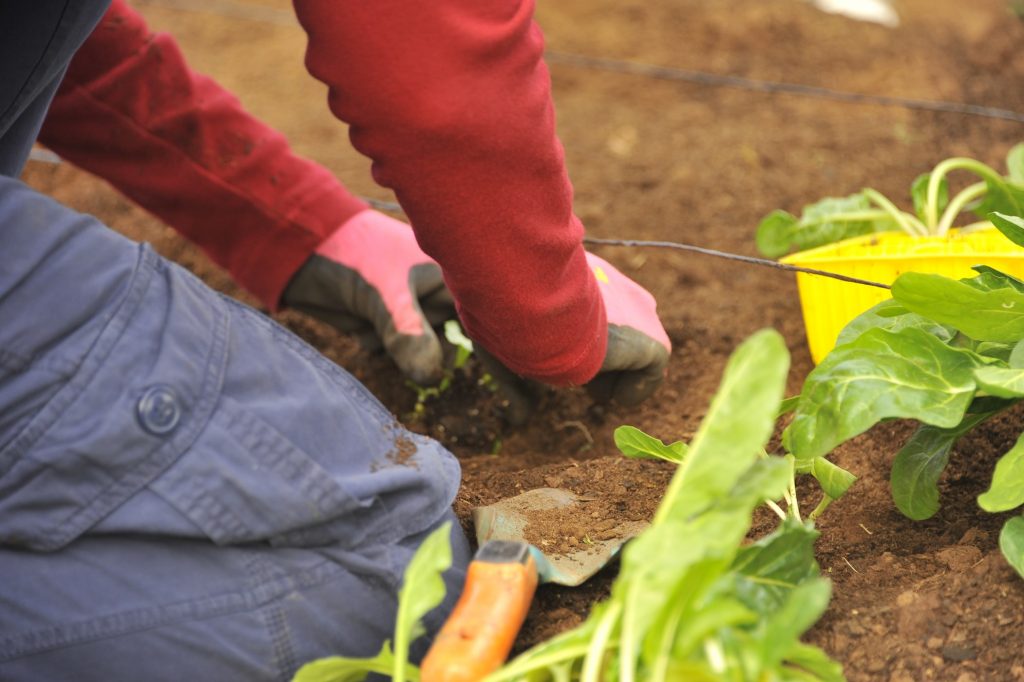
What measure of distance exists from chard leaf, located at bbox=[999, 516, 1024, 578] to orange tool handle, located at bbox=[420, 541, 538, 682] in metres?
0.47

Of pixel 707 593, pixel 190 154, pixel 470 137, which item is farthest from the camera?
pixel 190 154

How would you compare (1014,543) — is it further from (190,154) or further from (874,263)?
(190,154)

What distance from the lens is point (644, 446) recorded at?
124 centimetres

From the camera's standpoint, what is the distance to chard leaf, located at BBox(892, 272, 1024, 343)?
1.16 meters

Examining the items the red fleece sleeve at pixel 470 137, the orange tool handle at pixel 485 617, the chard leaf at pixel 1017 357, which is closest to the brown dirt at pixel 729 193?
the orange tool handle at pixel 485 617

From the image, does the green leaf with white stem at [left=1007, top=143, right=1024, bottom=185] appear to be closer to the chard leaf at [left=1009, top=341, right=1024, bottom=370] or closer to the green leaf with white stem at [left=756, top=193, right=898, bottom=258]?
the green leaf with white stem at [left=756, top=193, right=898, bottom=258]

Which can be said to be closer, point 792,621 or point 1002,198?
point 792,621

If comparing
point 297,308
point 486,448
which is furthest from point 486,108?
point 297,308

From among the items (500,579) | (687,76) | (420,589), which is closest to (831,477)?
(500,579)

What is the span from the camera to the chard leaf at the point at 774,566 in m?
1.01

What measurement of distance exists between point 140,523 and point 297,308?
948mm

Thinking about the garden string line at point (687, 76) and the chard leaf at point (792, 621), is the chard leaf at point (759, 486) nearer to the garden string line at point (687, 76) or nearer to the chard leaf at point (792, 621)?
the chard leaf at point (792, 621)

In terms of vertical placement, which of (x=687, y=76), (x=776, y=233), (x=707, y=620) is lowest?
(x=687, y=76)

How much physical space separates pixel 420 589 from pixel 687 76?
232 cm
